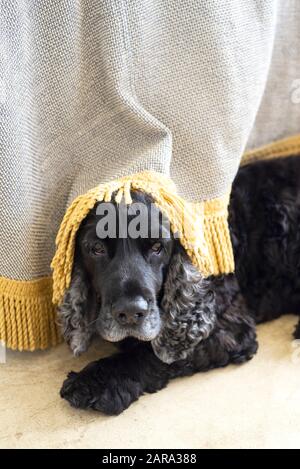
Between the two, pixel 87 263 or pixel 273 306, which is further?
pixel 273 306

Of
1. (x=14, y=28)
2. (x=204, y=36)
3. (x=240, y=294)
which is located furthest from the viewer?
(x=240, y=294)

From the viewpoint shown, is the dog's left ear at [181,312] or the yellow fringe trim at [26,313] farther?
the yellow fringe trim at [26,313]

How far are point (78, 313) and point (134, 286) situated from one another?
31 cm

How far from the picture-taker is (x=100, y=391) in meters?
2.09

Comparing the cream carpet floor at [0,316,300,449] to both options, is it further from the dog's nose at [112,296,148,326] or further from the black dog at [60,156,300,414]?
the dog's nose at [112,296,148,326]

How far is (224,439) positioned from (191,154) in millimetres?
920

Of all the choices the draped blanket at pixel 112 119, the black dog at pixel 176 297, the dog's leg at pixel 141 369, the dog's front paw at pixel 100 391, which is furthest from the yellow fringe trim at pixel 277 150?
the dog's front paw at pixel 100 391

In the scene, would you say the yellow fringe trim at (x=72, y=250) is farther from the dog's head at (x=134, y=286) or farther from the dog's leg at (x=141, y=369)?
the dog's leg at (x=141, y=369)

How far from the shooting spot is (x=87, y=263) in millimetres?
2111

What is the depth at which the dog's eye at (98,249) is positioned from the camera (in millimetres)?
2045

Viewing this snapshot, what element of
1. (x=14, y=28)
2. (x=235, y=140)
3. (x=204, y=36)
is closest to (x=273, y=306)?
(x=235, y=140)

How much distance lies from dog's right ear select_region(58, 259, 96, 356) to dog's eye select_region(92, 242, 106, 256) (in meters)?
0.11

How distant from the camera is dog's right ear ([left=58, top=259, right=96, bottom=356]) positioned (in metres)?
2.16
